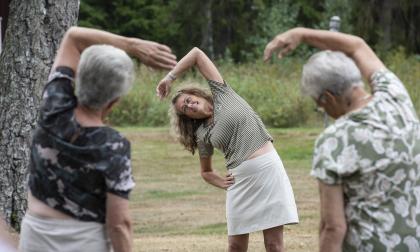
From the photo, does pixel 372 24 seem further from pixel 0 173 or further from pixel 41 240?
pixel 41 240

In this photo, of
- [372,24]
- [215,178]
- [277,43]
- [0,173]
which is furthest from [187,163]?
[372,24]

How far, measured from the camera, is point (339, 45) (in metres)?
4.71

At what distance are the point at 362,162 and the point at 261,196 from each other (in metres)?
2.85

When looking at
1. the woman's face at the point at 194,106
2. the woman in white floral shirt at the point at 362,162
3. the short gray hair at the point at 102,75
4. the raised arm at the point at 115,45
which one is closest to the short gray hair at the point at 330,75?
the woman in white floral shirt at the point at 362,162

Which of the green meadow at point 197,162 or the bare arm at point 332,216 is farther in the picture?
the green meadow at point 197,162

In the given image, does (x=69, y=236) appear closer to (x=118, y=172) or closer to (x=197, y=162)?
(x=118, y=172)

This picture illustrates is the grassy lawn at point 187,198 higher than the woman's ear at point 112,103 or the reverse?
the reverse

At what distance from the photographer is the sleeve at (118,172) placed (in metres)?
4.35

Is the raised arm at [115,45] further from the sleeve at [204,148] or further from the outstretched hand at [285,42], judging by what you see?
the sleeve at [204,148]

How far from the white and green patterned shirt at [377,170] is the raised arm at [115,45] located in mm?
784

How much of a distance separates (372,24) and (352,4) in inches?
45.5

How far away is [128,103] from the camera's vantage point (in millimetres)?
24391

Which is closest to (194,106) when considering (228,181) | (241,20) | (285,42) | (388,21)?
(228,181)

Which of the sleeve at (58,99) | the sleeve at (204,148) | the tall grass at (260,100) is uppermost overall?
the sleeve at (58,99)
